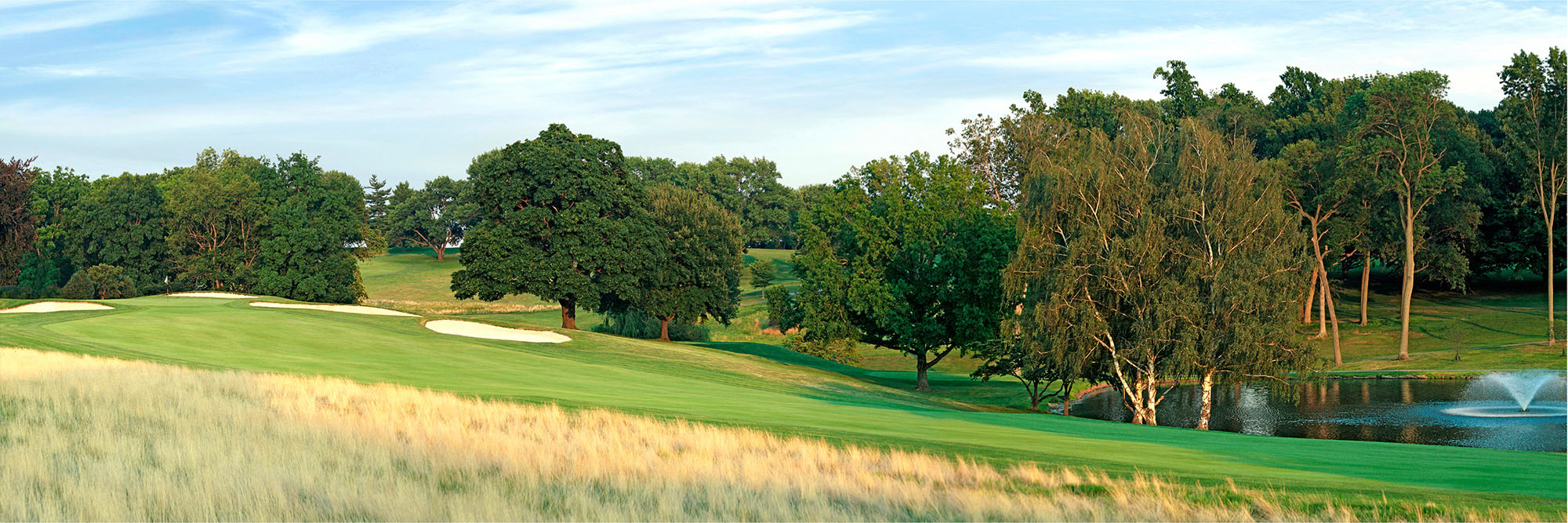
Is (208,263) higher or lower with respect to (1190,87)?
lower

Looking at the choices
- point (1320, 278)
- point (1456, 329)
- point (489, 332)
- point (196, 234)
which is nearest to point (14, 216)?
point (196, 234)

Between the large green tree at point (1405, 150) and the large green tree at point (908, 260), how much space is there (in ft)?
82.9

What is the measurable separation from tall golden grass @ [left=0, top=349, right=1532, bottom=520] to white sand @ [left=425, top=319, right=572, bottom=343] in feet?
78.6

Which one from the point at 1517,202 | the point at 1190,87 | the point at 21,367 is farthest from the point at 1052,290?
the point at 1190,87

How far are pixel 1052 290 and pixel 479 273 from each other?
90.0ft

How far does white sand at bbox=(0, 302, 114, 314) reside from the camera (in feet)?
128

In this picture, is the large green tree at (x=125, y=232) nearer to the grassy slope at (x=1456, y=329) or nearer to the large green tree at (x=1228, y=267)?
the large green tree at (x=1228, y=267)

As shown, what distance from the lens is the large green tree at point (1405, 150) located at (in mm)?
56000

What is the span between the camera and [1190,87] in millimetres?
88375

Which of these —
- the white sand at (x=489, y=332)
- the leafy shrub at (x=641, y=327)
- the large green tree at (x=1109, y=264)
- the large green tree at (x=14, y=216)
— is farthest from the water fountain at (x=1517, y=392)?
the large green tree at (x=14, y=216)

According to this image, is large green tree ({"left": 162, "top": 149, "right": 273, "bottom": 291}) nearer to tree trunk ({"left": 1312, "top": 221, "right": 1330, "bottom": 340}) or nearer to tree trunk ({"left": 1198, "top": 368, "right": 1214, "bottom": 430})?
tree trunk ({"left": 1198, "top": 368, "right": 1214, "bottom": 430})

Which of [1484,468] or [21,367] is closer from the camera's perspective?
[1484,468]

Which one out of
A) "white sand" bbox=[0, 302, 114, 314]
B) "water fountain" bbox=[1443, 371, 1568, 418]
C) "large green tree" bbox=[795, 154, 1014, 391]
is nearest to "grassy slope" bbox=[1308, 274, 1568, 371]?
"water fountain" bbox=[1443, 371, 1568, 418]

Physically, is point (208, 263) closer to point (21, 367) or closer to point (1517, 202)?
point (21, 367)
